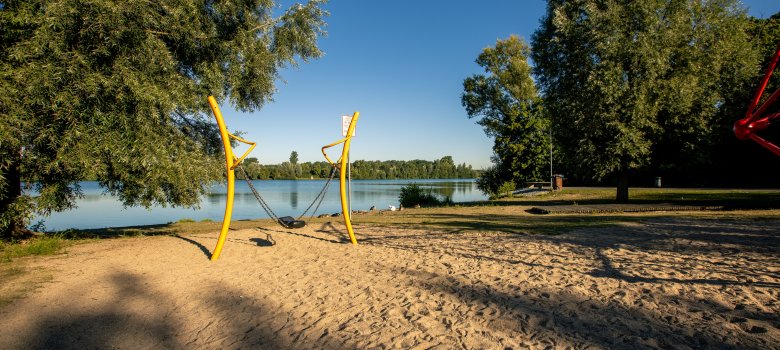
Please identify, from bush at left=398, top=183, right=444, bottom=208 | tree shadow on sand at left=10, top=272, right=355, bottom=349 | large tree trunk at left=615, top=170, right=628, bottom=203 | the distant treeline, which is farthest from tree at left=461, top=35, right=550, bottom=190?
the distant treeline

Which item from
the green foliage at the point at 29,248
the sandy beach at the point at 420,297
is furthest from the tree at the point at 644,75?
the green foliage at the point at 29,248

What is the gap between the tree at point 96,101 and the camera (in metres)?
8.08

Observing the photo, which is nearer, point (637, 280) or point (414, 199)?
point (637, 280)

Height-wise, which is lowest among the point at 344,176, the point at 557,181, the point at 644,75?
the point at 557,181

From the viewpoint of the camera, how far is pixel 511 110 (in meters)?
35.7

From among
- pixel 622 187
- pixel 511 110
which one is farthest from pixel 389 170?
pixel 622 187

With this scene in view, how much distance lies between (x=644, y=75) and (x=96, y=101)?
1864cm

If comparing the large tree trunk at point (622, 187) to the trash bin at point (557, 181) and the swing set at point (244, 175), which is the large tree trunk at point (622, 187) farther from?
the swing set at point (244, 175)

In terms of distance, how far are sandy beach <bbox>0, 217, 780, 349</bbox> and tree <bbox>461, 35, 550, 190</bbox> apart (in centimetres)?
2634

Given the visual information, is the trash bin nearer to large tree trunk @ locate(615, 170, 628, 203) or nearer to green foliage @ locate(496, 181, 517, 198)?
green foliage @ locate(496, 181, 517, 198)

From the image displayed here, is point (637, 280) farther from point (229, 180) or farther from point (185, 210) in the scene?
point (185, 210)

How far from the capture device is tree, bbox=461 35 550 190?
115ft

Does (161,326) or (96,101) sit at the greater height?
(96,101)

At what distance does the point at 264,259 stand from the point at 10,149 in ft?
18.0
